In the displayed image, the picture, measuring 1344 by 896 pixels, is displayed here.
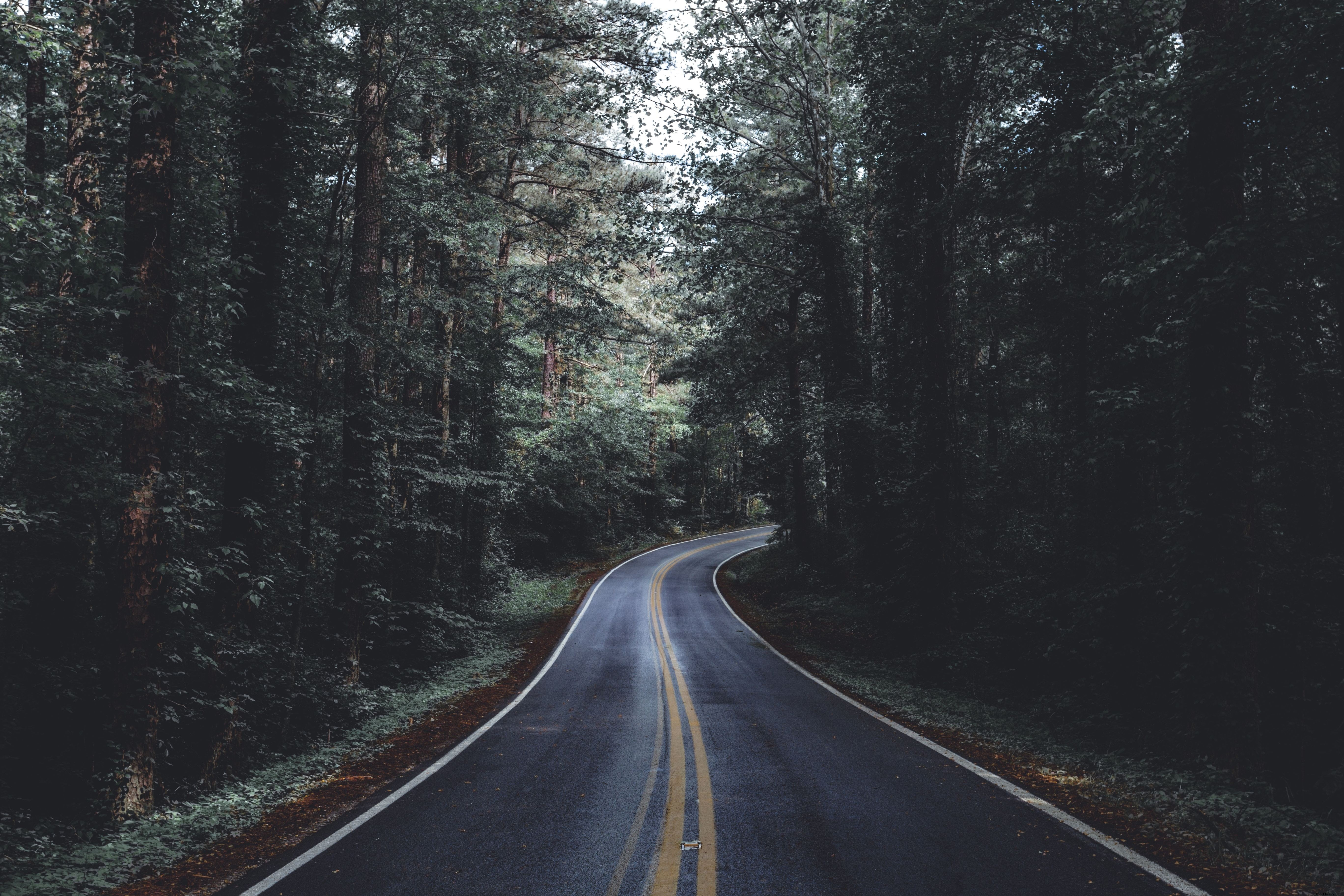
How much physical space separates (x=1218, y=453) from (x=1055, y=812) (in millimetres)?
3903

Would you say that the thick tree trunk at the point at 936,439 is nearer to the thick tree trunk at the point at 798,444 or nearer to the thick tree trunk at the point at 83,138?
the thick tree trunk at the point at 798,444

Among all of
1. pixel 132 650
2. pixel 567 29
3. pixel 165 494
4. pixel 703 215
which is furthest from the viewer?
pixel 703 215

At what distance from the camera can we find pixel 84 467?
18.5 ft

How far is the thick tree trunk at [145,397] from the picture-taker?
534 centimetres

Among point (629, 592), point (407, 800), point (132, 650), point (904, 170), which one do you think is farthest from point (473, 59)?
point (629, 592)

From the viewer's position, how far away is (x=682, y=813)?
514cm

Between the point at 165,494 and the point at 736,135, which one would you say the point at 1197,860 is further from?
the point at 736,135

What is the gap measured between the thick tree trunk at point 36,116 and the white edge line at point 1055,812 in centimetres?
1162

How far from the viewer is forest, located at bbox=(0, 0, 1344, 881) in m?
5.62

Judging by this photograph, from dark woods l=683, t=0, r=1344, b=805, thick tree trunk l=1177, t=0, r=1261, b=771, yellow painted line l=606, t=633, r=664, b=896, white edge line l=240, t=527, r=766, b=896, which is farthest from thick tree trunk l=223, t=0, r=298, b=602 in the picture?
thick tree trunk l=1177, t=0, r=1261, b=771

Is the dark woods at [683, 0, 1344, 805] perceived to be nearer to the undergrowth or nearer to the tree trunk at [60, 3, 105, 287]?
the undergrowth

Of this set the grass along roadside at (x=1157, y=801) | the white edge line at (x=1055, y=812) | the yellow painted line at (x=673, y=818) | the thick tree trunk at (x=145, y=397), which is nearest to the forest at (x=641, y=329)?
the thick tree trunk at (x=145, y=397)

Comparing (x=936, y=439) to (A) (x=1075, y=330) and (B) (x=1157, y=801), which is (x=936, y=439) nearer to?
(A) (x=1075, y=330)

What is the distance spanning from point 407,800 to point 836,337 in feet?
45.8
